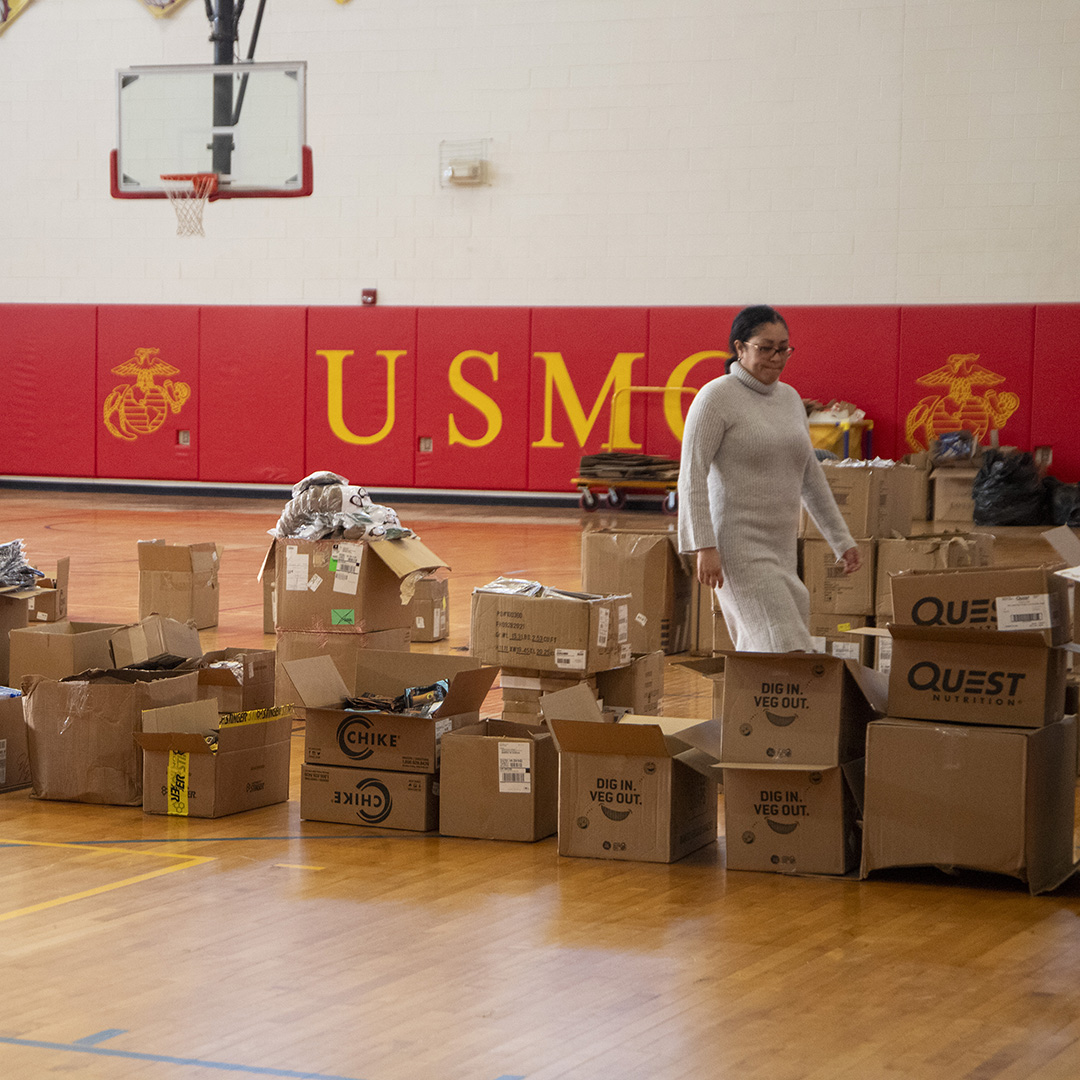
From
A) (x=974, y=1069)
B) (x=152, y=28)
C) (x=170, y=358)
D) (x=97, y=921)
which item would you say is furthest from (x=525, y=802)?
(x=152, y=28)

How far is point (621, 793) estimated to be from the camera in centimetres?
428

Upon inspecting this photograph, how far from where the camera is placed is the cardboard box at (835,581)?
692 centimetres

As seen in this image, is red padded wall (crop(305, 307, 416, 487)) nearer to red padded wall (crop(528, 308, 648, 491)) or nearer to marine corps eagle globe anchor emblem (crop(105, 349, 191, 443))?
red padded wall (crop(528, 308, 648, 491))

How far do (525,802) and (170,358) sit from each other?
13639 millimetres

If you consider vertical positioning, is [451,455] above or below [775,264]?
below

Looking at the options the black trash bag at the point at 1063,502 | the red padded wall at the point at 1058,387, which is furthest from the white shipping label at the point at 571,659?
the red padded wall at the point at 1058,387

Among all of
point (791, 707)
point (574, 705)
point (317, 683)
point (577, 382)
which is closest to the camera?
point (791, 707)

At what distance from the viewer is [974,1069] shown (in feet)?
9.20

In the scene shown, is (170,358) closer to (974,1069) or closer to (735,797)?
(735,797)

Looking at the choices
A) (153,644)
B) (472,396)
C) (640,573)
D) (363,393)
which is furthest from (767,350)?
(363,393)

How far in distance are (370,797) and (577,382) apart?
11.7m

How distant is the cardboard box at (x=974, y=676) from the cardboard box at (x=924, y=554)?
2446mm

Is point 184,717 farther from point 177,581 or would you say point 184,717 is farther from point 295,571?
point 177,581

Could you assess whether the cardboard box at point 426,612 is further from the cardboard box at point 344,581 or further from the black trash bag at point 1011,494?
the black trash bag at point 1011,494
